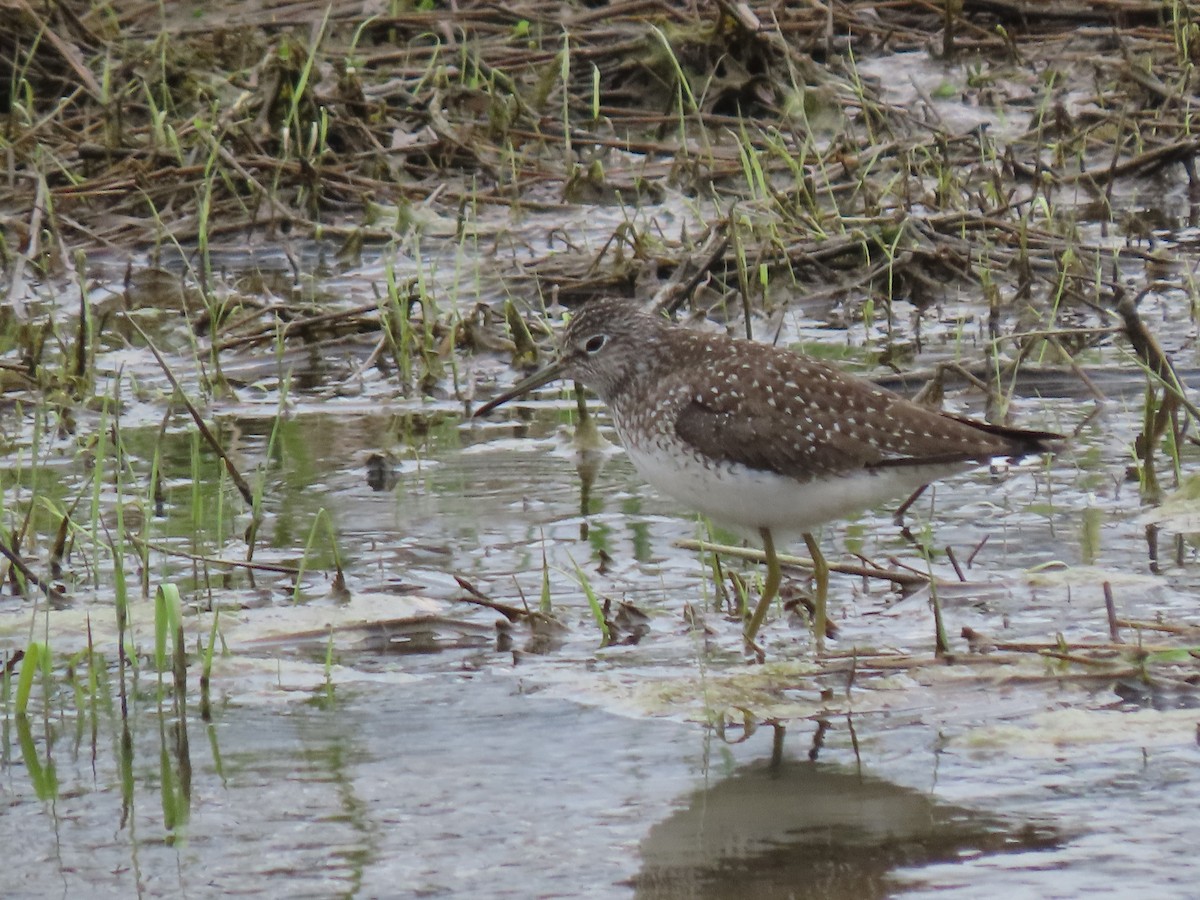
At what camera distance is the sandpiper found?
5.32 m

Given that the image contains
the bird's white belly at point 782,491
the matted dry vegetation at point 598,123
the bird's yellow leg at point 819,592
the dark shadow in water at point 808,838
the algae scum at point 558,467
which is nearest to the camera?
the dark shadow in water at point 808,838

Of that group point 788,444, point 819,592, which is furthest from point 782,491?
point 819,592

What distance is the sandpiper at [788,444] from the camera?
532 cm

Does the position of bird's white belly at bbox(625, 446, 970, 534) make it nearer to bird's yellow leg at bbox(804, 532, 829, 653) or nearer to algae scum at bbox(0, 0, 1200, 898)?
bird's yellow leg at bbox(804, 532, 829, 653)

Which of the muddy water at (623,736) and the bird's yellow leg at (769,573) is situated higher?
the bird's yellow leg at (769,573)

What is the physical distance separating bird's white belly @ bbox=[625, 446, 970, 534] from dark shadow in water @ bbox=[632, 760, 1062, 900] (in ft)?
3.99

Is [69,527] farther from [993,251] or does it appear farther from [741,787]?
[993,251]

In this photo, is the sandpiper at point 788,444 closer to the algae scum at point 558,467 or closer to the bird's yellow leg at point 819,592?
the bird's yellow leg at point 819,592

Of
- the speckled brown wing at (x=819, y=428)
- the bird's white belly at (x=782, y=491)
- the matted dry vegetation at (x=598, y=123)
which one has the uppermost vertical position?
the matted dry vegetation at (x=598, y=123)

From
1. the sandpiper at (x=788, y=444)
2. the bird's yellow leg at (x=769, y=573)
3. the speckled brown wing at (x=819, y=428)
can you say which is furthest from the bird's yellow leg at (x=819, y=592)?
the speckled brown wing at (x=819, y=428)

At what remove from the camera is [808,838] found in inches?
159

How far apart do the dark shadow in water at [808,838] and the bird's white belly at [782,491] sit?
122 centimetres

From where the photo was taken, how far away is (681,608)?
5621mm

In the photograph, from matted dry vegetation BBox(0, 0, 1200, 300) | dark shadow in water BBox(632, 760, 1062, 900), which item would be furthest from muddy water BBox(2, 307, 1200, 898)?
matted dry vegetation BBox(0, 0, 1200, 300)
